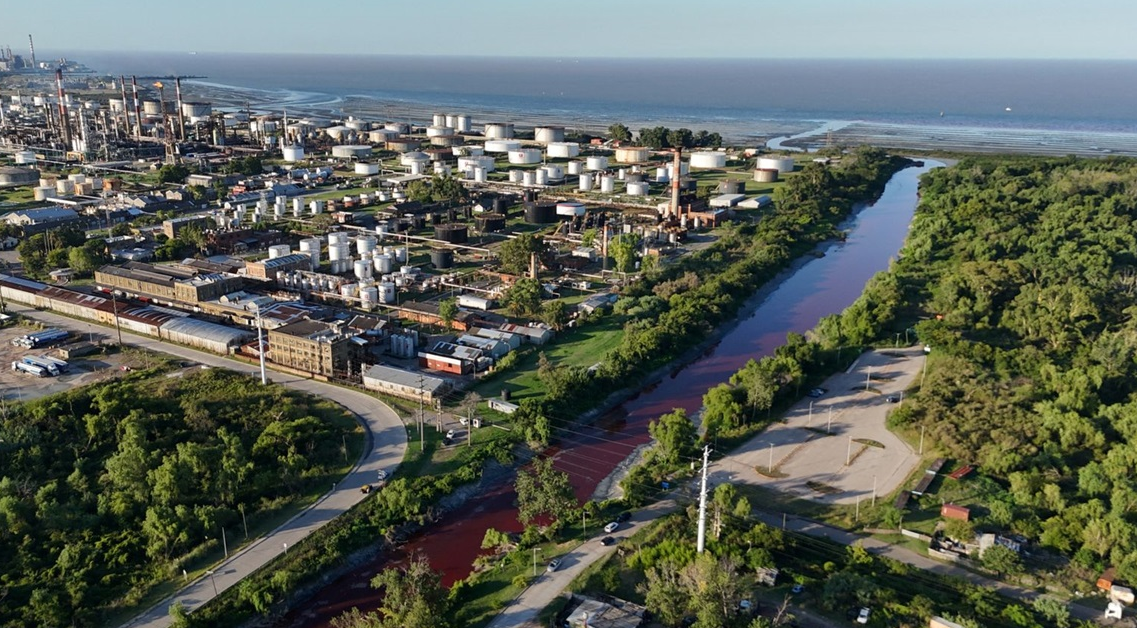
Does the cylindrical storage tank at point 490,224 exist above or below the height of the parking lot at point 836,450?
above

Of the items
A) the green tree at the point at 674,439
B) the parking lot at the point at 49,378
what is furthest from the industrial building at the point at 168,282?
the green tree at the point at 674,439

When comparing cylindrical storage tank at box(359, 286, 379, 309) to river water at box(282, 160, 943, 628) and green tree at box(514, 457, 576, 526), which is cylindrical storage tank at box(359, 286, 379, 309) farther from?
A: green tree at box(514, 457, 576, 526)

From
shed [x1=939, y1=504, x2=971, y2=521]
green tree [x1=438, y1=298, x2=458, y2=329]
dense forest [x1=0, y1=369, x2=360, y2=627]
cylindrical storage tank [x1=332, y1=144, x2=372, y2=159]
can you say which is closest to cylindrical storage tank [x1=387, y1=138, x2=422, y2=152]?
cylindrical storage tank [x1=332, y1=144, x2=372, y2=159]

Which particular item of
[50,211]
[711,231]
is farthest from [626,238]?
[50,211]

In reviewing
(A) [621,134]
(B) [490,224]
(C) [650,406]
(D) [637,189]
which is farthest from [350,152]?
(C) [650,406]

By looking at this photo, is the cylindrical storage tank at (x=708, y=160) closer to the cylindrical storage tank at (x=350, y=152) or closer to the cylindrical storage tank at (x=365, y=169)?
the cylindrical storage tank at (x=365, y=169)

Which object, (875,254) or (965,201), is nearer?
(875,254)

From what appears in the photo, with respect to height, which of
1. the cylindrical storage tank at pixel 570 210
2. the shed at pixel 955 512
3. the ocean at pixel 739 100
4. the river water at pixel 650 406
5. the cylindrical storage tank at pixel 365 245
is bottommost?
the river water at pixel 650 406

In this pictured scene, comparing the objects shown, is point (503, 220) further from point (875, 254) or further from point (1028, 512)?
point (1028, 512)
